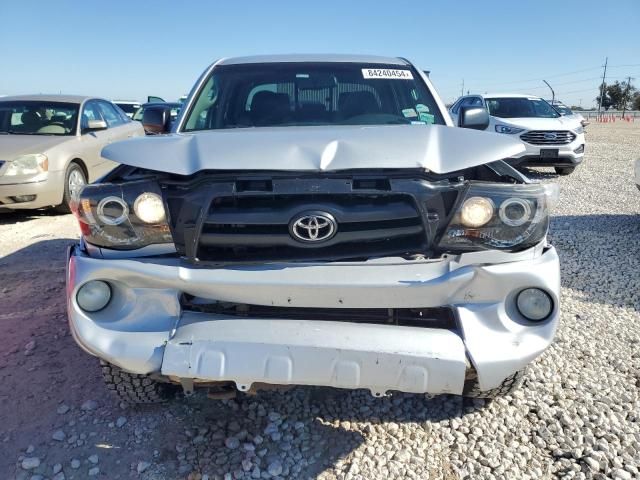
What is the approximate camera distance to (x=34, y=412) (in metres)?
2.55

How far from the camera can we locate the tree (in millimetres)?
64000

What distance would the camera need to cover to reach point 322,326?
1.96 m

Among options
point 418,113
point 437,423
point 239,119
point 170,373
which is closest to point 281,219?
point 170,373

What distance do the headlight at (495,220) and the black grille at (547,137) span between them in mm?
8916

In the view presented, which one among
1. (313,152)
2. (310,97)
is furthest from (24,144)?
(313,152)

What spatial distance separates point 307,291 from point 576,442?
1.49 meters

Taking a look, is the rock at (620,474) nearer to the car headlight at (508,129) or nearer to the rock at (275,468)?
the rock at (275,468)

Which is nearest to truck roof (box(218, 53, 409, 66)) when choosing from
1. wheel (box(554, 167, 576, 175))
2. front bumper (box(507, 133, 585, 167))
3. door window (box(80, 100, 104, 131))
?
door window (box(80, 100, 104, 131))

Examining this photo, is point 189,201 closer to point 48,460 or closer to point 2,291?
point 48,460

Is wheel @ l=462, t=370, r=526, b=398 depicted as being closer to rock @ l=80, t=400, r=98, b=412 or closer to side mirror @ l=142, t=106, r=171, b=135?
rock @ l=80, t=400, r=98, b=412

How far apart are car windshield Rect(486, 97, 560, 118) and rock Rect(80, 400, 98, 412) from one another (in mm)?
10592

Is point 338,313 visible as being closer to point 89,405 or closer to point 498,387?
point 498,387

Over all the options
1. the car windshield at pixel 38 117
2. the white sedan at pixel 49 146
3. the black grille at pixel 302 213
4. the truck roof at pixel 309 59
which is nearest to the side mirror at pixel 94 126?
the white sedan at pixel 49 146

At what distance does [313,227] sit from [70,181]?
5776mm
